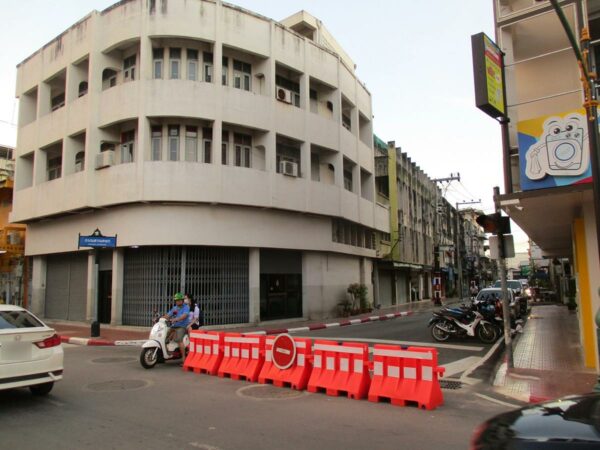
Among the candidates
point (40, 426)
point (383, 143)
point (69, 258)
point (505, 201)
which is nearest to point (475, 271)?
point (383, 143)

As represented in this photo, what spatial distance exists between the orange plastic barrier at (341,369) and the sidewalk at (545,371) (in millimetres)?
2481

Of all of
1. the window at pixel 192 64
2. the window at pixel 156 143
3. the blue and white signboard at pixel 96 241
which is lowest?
the blue and white signboard at pixel 96 241

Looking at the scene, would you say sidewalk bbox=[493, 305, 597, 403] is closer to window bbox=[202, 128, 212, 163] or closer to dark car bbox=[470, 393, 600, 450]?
dark car bbox=[470, 393, 600, 450]

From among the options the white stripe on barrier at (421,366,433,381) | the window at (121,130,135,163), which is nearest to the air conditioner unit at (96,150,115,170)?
the window at (121,130,135,163)

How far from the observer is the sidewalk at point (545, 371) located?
784 centimetres

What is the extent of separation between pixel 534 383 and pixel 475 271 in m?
79.4

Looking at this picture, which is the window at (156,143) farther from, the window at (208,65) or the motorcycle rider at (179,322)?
the motorcycle rider at (179,322)

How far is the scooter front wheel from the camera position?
10.5 meters

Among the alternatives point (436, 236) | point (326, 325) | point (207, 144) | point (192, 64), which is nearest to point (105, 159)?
point (207, 144)

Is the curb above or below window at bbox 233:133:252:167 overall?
below

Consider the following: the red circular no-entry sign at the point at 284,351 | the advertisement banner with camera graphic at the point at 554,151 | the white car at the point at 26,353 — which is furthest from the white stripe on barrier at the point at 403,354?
the white car at the point at 26,353

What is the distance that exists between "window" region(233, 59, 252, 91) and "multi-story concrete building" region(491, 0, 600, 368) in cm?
1320

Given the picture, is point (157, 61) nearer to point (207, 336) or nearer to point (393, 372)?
point (207, 336)

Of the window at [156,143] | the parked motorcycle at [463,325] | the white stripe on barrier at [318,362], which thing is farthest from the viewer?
the window at [156,143]
